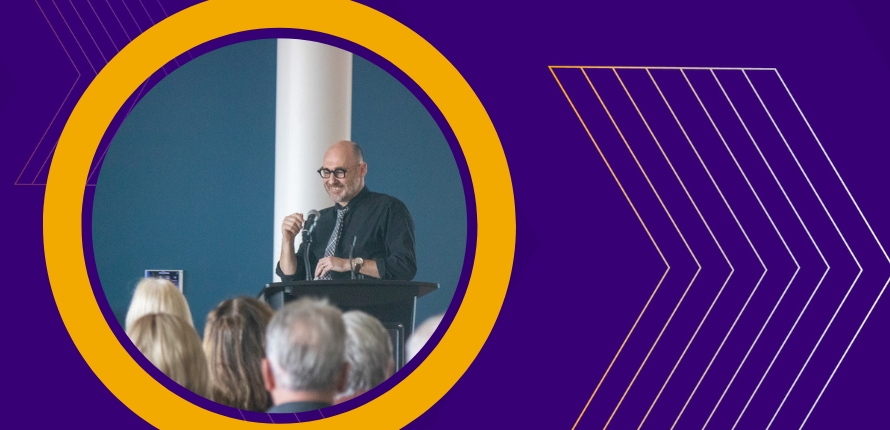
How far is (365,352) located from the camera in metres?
2.12

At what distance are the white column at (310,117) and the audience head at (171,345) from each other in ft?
5.86

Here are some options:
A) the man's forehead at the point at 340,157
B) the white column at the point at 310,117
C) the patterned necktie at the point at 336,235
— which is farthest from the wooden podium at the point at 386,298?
the white column at the point at 310,117

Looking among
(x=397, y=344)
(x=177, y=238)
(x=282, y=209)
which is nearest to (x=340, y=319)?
(x=397, y=344)

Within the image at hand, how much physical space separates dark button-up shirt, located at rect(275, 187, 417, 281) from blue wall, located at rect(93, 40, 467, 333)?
116cm

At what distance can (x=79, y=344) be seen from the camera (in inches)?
89.7

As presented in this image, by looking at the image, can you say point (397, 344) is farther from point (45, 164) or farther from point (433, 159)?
point (433, 159)

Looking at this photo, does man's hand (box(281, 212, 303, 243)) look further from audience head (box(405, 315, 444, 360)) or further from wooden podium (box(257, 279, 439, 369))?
audience head (box(405, 315, 444, 360))

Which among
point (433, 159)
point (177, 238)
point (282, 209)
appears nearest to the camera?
point (282, 209)

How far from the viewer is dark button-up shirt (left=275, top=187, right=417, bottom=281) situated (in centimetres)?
308

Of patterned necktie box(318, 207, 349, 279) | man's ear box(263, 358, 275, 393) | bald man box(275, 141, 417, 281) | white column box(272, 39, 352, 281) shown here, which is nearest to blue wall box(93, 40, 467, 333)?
white column box(272, 39, 352, 281)

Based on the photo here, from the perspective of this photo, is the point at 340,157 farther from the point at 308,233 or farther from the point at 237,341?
the point at 237,341

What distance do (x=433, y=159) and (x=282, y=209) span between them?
101 centimetres

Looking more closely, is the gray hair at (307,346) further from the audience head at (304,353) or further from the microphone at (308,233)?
the microphone at (308,233)

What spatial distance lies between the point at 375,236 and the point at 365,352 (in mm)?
1172
